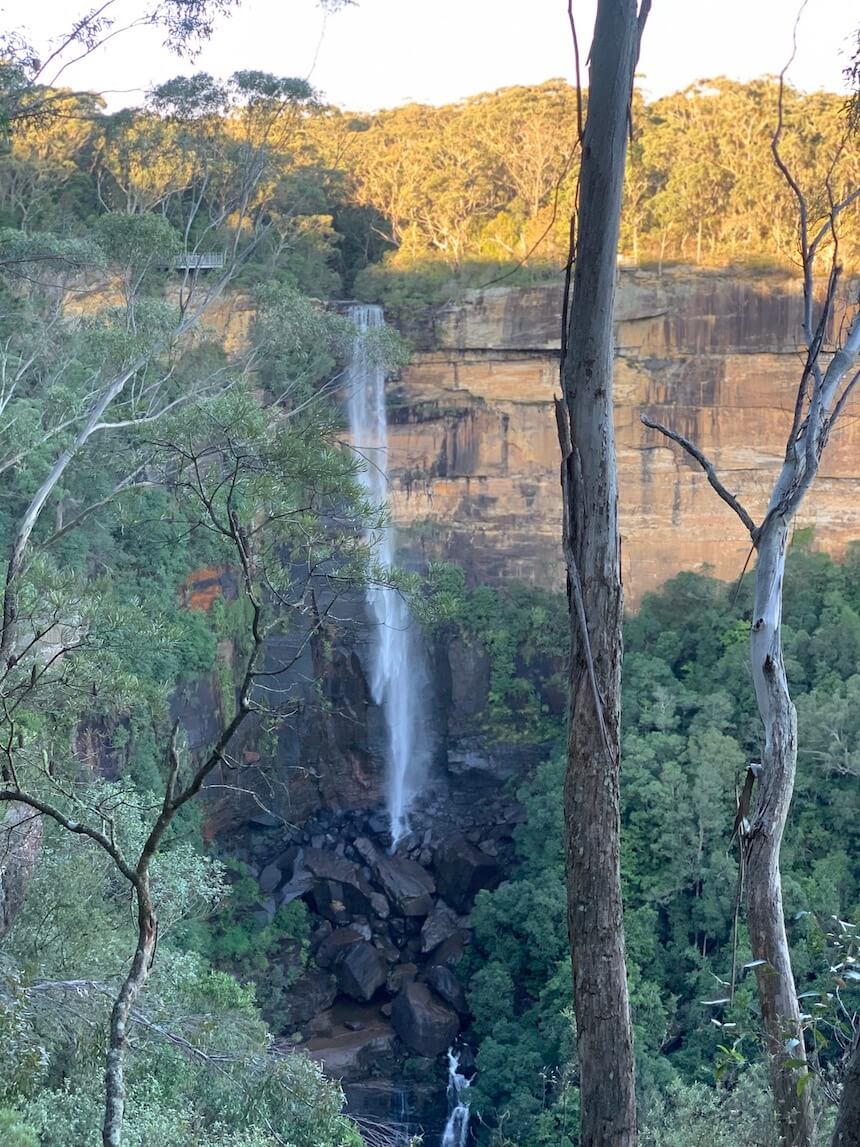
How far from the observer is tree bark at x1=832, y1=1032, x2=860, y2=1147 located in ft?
5.88

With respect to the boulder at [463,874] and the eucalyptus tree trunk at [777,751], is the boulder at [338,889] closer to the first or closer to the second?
the boulder at [463,874]

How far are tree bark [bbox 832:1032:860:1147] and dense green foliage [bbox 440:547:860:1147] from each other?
6.00m

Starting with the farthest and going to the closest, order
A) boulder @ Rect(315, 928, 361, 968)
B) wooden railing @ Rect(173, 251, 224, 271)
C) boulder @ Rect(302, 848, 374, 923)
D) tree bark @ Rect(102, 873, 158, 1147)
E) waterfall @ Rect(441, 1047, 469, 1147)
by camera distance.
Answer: wooden railing @ Rect(173, 251, 224, 271) → boulder @ Rect(302, 848, 374, 923) → boulder @ Rect(315, 928, 361, 968) → waterfall @ Rect(441, 1047, 469, 1147) → tree bark @ Rect(102, 873, 158, 1147)

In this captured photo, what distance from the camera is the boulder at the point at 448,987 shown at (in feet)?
38.6

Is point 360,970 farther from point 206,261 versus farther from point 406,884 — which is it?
point 206,261

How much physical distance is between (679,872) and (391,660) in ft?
Result: 20.7

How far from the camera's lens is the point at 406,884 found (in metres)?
13.5

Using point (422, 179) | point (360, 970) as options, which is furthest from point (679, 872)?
point (422, 179)

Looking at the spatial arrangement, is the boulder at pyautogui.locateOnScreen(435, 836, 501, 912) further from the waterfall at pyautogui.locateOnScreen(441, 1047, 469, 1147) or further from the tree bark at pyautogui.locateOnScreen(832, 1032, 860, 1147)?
the tree bark at pyautogui.locateOnScreen(832, 1032, 860, 1147)

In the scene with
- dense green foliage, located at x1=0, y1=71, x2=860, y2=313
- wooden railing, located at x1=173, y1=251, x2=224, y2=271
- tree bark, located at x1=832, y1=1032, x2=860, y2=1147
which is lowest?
tree bark, located at x1=832, y1=1032, x2=860, y2=1147

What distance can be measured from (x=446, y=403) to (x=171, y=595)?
17.1ft

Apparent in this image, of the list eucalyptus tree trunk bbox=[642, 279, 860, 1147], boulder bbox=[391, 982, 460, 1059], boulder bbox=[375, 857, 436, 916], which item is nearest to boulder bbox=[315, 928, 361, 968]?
boulder bbox=[375, 857, 436, 916]

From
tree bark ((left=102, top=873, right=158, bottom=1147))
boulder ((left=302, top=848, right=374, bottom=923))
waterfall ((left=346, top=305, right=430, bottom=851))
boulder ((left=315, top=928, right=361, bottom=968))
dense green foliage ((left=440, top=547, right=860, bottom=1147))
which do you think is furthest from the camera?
waterfall ((left=346, top=305, right=430, bottom=851))

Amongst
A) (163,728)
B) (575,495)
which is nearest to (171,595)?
(163,728)
